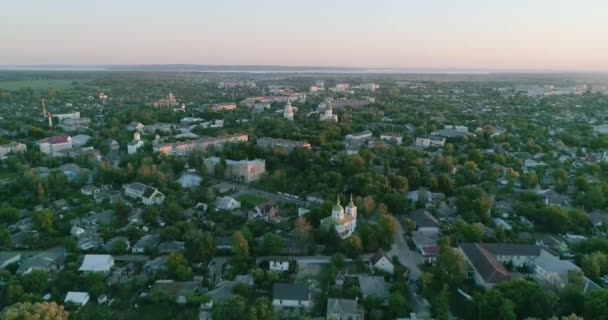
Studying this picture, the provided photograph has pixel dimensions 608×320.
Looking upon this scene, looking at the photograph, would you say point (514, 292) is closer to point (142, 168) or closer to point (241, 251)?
point (241, 251)

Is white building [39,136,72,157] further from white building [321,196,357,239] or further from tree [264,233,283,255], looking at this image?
white building [321,196,357,239]

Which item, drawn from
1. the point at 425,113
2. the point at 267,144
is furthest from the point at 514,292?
the point at 425,113

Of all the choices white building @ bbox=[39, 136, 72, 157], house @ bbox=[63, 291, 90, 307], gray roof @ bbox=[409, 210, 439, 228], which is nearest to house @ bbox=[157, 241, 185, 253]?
house @ bbox=[63, 291, 90, 307]

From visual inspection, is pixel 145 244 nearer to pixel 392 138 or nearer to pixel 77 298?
pixel 77 298

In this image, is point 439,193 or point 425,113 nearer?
point 439,193

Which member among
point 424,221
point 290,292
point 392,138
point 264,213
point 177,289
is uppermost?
point 392,138

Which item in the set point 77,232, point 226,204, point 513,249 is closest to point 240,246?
point 226,204
